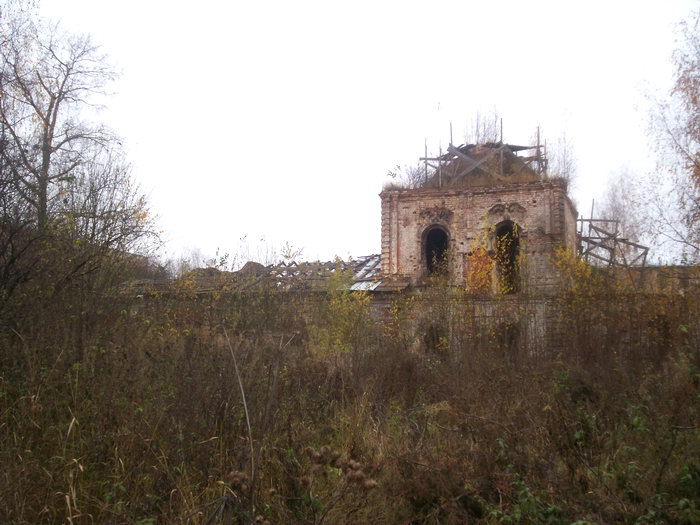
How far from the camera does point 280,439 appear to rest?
5984mm

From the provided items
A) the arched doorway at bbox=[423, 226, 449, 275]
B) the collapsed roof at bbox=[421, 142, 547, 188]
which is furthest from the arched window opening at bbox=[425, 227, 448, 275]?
the collapsed roof at bbox=[421, 142, 547, 188]

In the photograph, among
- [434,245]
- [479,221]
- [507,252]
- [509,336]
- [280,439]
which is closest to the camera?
[280,439]

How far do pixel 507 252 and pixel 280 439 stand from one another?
18.3 metres

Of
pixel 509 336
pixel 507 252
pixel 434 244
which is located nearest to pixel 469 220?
pixel 507 252

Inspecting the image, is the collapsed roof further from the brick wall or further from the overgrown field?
the overgrown field

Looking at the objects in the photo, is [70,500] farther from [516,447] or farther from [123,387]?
[516,447]

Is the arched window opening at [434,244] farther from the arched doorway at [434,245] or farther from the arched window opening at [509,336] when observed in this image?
the arched window opening at [509,336]

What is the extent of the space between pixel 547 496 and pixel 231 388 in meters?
3.19

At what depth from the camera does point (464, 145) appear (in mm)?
25500

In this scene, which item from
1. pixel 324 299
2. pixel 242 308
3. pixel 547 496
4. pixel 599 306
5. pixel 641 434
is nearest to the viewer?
pixel 547 496

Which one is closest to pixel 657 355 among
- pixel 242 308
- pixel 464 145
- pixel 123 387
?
pixel 242 308

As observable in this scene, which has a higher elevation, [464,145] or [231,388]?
[464,145]

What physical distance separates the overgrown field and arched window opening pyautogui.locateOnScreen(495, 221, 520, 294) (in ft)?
37.0

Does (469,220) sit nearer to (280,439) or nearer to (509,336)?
(509,336)
